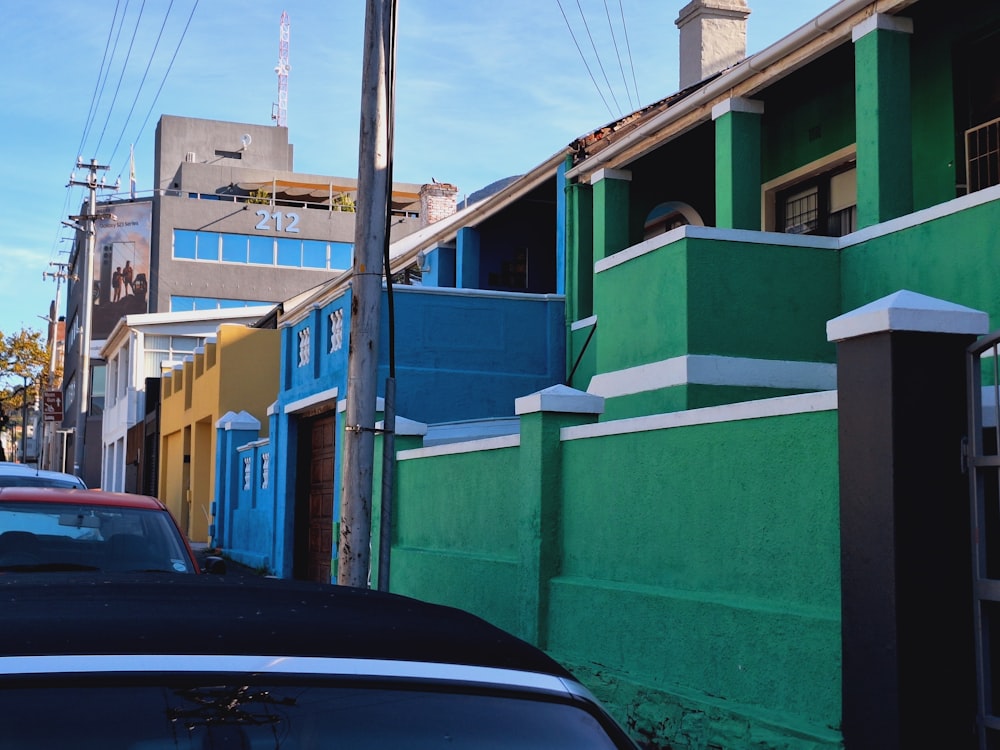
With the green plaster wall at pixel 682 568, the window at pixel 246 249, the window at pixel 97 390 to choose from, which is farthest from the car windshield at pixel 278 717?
the window at pixel 97 390

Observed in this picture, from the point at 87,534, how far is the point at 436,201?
24774 millimetres

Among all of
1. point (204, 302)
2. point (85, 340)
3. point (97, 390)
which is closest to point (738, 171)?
point (85, 340)

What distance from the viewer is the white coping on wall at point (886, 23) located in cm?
986

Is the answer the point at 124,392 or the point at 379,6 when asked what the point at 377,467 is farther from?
the point at 124,392

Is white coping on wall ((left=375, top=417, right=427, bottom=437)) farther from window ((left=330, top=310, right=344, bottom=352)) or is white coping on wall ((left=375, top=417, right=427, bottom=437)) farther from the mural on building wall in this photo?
the mural on building wall

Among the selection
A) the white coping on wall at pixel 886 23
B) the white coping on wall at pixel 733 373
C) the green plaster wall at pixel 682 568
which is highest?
the white coping on wall at pixel 886 23

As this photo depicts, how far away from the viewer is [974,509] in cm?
564

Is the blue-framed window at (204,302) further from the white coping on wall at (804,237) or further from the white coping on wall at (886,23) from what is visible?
the white coping on wall at (886,23)

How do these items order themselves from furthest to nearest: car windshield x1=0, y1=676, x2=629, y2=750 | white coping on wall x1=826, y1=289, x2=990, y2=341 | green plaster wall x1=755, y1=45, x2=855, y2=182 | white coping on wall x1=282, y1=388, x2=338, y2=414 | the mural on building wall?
the mural on building wall < white coping on wall x1=282, y1=388, x2=338, y2=414 < green plaster wall x1=755, y1=45, x2=855, y2=182 < white coping on wall x1=826, y1=289, x2=990, y2=341 < car windshield x1=0, y1=676, x2=629, y2=750

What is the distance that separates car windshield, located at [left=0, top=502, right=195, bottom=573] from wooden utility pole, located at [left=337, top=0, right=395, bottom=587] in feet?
6.44

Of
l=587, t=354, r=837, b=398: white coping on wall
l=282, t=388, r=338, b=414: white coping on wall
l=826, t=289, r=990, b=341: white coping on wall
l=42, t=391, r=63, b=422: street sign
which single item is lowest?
l=826, t=289, r=990, b=341: white coping on wall

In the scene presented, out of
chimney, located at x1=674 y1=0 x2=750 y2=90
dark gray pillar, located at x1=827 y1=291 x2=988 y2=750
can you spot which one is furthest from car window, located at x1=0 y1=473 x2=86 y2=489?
chimney, located at x1=674 y1=0 x2=750 y2=90

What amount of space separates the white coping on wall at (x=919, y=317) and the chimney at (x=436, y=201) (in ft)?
83.7

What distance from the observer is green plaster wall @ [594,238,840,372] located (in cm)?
968
